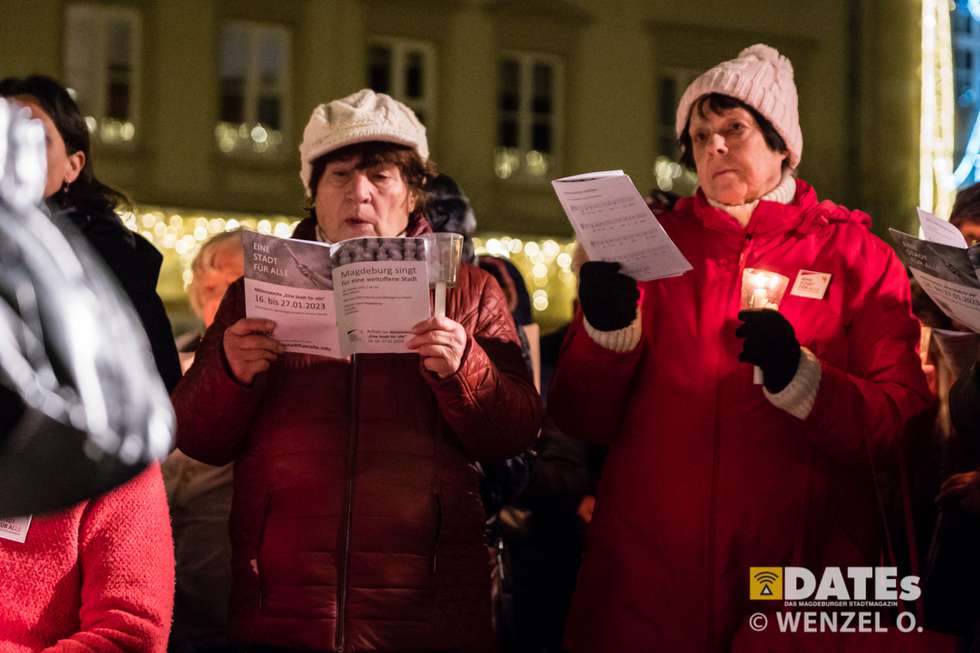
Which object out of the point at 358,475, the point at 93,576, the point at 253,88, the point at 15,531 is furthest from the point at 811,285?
the point at 253,88

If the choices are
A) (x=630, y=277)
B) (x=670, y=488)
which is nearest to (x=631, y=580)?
(x=670, y=488)

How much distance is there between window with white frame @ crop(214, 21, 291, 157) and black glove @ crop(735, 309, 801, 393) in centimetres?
1283

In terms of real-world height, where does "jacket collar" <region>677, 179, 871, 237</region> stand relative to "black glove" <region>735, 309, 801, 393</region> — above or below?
above

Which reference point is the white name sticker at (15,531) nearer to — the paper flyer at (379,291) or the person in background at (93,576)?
the person in background at (93,576)

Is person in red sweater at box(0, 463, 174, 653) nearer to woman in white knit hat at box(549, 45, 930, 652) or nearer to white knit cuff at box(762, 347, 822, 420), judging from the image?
woman in white knit hat at box(549, 45, 930, 652)

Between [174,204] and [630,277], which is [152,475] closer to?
[630,277]

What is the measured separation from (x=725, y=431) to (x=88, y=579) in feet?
4.93

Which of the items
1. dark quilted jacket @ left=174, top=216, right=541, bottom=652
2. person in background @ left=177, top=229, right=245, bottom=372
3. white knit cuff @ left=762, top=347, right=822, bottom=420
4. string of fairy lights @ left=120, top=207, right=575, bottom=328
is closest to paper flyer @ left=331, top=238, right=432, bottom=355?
dark quilted jacket @ left=174, top=216, right=541, bottom=652

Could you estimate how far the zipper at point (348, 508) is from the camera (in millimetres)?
2998

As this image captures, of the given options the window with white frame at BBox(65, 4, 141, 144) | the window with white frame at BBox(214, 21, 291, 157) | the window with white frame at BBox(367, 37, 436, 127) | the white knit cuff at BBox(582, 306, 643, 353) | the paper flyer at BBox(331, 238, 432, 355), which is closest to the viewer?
the paper flyer at BBox(331, 238, 432, 355)

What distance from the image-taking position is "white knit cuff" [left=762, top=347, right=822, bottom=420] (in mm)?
3105

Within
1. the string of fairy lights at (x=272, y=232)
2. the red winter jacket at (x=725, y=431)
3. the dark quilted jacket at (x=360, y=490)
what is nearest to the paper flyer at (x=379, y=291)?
the dark quilted jacket at (x=360, y=490)

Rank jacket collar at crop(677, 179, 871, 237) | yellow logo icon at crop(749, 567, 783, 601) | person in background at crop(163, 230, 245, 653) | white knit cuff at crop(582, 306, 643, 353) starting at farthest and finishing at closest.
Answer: person in background at crop(163, 230, 245, 653)
jacket collar at crop(677, 179, 871, 237)
white knit cuff at crop(582, 306, 643, 353)
yellow logo icon at crop(749, 567, 783, 601)

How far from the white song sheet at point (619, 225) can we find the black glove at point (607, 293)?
0.03 metres
